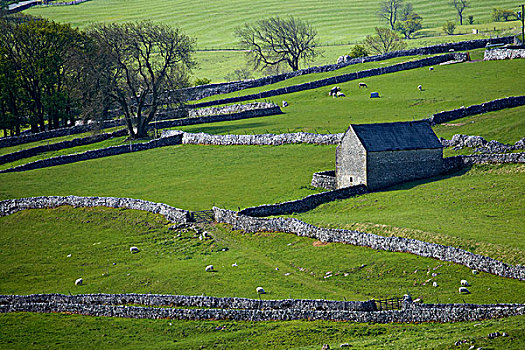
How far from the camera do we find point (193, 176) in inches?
2288

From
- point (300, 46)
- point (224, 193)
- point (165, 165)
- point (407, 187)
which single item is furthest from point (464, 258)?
point (300, 46)

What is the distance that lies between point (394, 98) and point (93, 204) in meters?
35.0

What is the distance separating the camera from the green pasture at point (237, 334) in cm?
2475

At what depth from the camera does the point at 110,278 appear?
131ft

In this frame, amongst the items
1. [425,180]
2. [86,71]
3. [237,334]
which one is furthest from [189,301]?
[86,71]

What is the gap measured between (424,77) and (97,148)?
1459 inches

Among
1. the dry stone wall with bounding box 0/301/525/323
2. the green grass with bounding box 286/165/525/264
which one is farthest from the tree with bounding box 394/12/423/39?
the dry stone wall with bounding box 0/301/525/323

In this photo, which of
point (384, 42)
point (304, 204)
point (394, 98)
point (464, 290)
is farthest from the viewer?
point (384, 42)

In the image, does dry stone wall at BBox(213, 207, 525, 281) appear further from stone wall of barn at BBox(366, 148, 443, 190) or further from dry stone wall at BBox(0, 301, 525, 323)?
stone wall of barn at BBox(366, 148, 443, 190)

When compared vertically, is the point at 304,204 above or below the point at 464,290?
above

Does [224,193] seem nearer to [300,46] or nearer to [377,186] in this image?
[377,186]

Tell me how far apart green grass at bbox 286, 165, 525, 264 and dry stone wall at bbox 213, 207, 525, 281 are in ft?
2.49

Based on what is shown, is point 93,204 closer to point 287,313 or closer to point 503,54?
point 287,313

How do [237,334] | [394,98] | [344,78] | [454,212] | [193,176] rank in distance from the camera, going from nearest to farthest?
[237,334] → [454,212] → [193,176] → [394,98] → [344,78]
